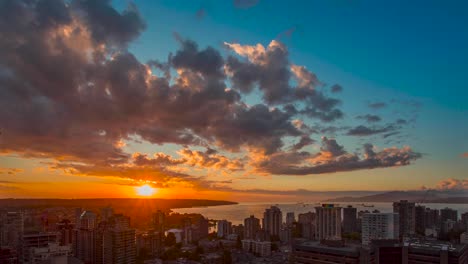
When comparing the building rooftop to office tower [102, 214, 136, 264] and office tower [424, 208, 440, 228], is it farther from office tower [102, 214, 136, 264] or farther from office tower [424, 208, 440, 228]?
office tower [424, 208, 440, 228]

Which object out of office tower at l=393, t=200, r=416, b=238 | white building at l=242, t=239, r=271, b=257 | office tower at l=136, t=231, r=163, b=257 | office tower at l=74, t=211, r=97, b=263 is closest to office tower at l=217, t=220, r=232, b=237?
white building at l=242, t=239, r=271, b=257

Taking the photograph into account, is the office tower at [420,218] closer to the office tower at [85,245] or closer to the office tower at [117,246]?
the office tower at [117,246]

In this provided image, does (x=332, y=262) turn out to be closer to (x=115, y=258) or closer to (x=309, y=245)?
(x=309, y=245)

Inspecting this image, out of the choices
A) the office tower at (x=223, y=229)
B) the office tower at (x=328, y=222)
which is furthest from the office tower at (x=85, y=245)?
the office tower at (x=223, y=229)

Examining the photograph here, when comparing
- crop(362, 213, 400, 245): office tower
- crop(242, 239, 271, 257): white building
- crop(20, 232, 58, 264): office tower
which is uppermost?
crop(20, 232, 58, 264): office tower

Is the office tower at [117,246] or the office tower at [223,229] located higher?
the office tower at [117,246]

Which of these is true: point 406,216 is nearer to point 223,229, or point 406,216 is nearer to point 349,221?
point 349,221

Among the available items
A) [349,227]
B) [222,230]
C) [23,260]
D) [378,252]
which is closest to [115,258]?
[23,260]
